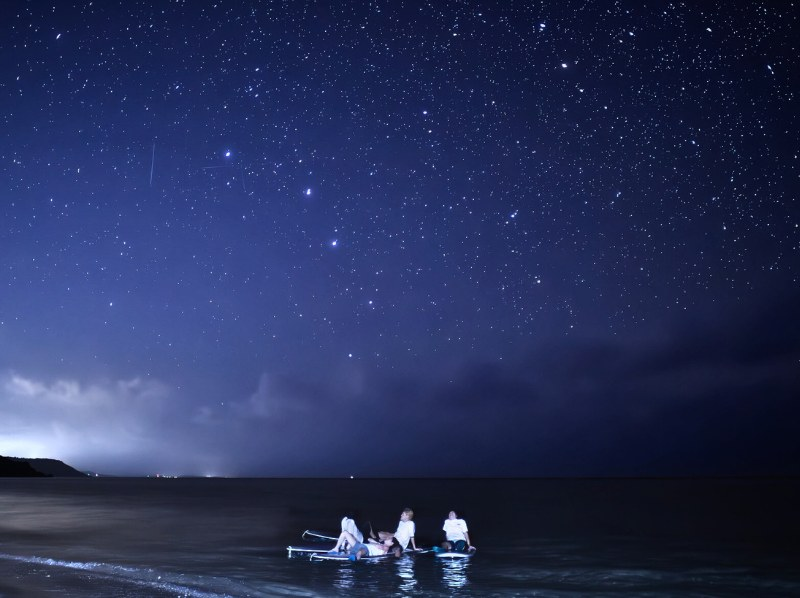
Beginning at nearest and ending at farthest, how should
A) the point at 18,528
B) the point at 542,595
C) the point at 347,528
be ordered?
the point at 542,595, the point at 347,528, the point at 18,528

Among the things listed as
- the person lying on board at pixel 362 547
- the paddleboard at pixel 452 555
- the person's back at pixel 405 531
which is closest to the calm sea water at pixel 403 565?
the paddleboard at pixel 452 555

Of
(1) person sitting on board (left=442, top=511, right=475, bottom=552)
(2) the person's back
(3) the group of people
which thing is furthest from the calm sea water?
(2) the person's back

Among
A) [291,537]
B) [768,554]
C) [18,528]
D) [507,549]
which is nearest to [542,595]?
[507,549]

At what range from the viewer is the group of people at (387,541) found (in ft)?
72.4

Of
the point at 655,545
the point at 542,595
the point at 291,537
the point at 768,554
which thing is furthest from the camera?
the point at 291,537

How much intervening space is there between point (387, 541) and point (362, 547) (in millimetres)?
1232

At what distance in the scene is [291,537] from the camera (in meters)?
31.5

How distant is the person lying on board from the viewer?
862 inches

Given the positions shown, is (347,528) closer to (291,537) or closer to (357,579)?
(357,579)

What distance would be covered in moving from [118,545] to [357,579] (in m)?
12.5

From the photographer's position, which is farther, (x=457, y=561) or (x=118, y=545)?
(x=118, y=545)

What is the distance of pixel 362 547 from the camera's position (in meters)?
22.2

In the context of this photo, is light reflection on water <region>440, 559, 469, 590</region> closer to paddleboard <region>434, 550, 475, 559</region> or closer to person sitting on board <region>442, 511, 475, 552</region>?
paddleboard <region>434, 550, 475, 559</region>

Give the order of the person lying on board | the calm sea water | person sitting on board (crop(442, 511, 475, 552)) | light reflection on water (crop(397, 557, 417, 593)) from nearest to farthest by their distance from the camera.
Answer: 1. the calm sea water
2. light reflection on water (crop(397, 557, 417, 593))
3. the person lying on board
4. person sitting on board (crop(442, 511, 475, 552))
